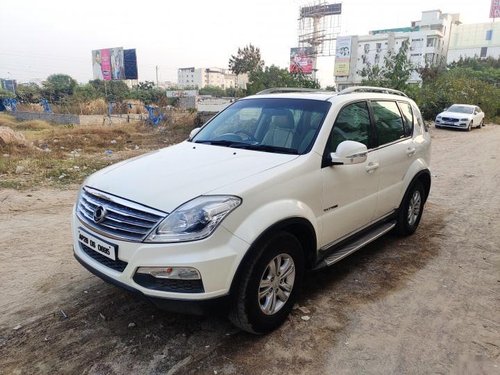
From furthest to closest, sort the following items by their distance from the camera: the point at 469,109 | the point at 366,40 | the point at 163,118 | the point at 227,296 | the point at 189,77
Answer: the point at 189,77, the point at 366,40, the point at 469,109, the point at 163,118, the point at 227,296

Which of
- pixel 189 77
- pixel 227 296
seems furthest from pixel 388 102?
pixel 189 77

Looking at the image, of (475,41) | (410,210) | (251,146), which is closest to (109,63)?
(410,210)

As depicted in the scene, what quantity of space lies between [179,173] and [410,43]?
92725 millimetres

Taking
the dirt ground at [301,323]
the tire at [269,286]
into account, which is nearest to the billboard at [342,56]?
the dirt ground at [301,323]

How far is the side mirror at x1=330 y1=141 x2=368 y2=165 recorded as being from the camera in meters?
3.18

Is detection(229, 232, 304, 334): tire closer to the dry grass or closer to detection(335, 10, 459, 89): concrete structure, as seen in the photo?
the dry grass

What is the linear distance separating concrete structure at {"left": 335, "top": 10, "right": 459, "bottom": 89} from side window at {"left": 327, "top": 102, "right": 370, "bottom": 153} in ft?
272

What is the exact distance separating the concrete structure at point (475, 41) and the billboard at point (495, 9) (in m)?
8.86

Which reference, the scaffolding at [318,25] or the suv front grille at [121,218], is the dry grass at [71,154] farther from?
the scaffolding at [318,25]

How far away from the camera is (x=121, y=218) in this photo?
261 cm

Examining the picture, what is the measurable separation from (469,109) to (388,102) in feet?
69.5

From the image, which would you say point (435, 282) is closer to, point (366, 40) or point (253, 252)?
point (253, 252)

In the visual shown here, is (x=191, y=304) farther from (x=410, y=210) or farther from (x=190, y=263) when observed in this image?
(x=410, y=210)

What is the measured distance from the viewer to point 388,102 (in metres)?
4.52
